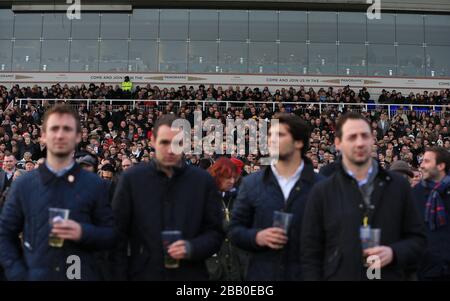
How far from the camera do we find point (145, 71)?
2695cm

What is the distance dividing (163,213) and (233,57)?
23836mm

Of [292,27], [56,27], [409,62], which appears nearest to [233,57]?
[292,27]

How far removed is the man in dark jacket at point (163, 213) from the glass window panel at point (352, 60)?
79.6ft

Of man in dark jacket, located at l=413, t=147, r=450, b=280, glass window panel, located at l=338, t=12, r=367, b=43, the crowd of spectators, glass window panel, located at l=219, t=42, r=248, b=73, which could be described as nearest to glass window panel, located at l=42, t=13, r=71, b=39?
the crowd of spectators

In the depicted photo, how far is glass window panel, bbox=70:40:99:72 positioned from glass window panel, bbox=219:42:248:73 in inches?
250

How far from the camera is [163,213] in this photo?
3.78m

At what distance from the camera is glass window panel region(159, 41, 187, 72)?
1063 inches

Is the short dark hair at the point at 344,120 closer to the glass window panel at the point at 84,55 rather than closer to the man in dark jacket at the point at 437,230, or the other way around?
the man in dark jacket at the point at 437,230

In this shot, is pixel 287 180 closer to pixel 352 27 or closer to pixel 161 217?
pixel 161 217

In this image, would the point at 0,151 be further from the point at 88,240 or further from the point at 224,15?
the point at 224,15

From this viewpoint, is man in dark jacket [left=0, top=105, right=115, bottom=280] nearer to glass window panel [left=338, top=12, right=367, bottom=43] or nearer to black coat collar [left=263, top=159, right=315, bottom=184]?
black coat collar [left=263, top=159, right=315, bottom=184]

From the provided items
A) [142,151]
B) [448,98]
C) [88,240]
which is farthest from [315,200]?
[448,98]
